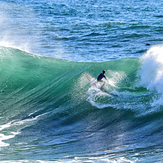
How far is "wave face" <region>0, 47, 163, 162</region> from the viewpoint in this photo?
25.9 feet

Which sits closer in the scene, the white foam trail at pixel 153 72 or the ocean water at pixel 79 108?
the ocean water at pixel 79 108

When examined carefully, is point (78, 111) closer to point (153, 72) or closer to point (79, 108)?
point (79, 108)

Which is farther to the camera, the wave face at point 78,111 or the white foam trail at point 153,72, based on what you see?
the white foam trail at point 153,72

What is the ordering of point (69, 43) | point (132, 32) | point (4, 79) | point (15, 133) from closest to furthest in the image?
1. point (15, 133)
2. point (4, 79)
3. point (69, 43)
4. point (132, 32)

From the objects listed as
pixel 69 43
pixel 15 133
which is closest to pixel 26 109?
pixel 15 133

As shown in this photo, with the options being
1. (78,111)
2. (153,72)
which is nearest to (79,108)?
(78,111)

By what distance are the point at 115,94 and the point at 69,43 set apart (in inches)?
442

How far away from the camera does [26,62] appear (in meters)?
14.4

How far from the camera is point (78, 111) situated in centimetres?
1017

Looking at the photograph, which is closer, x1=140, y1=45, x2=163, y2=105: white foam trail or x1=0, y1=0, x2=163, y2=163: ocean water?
x1=0, y1=0, x2=163, y2=163: ocean water

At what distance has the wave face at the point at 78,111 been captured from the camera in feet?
25.9

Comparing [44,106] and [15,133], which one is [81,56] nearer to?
[44,106]

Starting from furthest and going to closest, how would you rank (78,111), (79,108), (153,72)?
(153,72)
(79,108)
(78,111)

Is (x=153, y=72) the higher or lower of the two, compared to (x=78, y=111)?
higher
